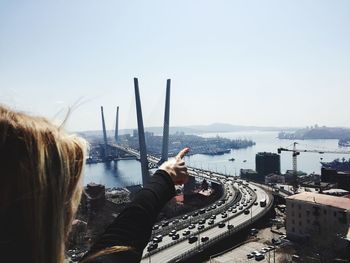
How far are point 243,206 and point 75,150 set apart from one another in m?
7.85

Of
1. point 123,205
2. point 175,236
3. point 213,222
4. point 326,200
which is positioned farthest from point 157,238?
point 123,205

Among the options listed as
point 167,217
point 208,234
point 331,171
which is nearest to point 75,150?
point 208,234

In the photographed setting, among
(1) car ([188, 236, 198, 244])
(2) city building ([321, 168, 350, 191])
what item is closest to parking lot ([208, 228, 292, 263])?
(1) car ([188, 236, 198, 244])

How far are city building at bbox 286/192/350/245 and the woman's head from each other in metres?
5.57

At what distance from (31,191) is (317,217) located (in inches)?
248

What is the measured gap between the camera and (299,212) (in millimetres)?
6031

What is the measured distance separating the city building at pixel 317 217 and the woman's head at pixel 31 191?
18.3 feet

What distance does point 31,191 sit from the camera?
0.58 feet

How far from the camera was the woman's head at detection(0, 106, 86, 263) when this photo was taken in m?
0.18

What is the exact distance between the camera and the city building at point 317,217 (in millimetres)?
5391

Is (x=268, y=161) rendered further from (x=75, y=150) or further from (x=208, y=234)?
(x=75, y=150)

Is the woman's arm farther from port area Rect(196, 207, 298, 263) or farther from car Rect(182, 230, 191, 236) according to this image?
car Rect(182, 230, 191, 236)

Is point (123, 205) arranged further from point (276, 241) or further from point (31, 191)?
point (31, 191)

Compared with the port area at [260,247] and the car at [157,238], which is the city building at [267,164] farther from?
the car at [157,238]
